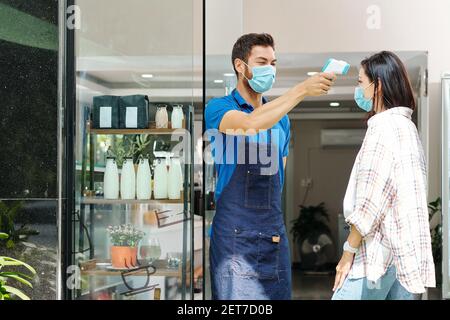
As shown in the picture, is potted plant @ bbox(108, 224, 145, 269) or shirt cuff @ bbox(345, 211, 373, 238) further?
potted plant @ bbox(108, 224, 145, 269)

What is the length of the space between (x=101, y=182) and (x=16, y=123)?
1.29ft

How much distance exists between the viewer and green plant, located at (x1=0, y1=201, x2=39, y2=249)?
2.56 meters

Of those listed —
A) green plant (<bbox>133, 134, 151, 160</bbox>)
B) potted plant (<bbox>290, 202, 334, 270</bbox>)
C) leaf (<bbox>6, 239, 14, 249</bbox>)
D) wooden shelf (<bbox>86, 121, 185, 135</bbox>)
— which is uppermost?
wooden shelf (<bbox>86, 121, 185, 135</bbox>)

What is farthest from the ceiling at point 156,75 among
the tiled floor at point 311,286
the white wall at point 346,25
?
the tiled floor at point 311,286

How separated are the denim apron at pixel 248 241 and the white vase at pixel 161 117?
343mm

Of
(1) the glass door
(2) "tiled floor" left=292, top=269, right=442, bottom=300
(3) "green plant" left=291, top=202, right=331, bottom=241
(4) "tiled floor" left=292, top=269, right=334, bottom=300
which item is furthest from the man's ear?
(3) "green plant" left=291, top=202, right=331, bottom=241

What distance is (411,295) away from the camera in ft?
6.02

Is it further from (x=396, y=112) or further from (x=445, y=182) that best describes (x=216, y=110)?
(x=445, y=182)

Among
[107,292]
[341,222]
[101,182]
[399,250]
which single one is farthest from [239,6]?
[341,222]

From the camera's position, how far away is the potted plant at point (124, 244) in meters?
2.42

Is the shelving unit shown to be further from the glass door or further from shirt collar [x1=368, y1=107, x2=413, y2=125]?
the glass door

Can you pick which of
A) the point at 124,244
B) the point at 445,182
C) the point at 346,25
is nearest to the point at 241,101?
the point at 124,244

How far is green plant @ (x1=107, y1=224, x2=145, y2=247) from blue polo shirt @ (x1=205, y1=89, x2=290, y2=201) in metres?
0.35
